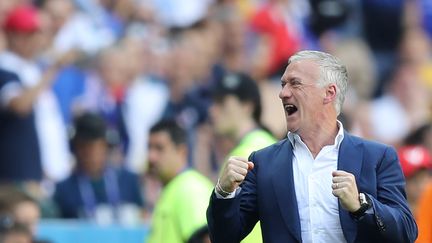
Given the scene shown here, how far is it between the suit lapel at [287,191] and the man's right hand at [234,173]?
200mm

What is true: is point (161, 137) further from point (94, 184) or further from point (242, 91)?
point (94, 184)

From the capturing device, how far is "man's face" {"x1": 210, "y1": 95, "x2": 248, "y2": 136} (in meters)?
8.54

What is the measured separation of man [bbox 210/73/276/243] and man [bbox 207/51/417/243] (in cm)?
263

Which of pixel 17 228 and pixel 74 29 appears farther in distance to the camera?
pixel 74 29

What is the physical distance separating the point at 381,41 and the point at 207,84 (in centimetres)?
301

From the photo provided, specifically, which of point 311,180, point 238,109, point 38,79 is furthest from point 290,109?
point 38,79

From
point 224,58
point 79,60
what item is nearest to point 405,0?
point 224,58

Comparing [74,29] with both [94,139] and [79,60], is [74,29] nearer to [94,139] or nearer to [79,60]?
[79,60]

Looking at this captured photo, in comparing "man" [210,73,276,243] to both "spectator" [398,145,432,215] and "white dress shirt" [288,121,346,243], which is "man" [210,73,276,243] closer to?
"spectator" [398,145,432,215]

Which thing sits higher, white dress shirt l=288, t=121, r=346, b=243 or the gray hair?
the gray hair

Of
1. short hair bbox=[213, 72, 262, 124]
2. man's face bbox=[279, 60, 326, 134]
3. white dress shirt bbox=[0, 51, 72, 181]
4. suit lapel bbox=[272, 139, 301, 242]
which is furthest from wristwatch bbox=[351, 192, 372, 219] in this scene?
white dress shirt bbox=[0, 51, 72, 181]

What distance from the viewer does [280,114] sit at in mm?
12445

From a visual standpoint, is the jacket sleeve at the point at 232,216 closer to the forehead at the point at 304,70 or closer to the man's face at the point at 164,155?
the forehead at the point at 304,70

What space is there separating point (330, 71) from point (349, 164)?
1.32 feet
